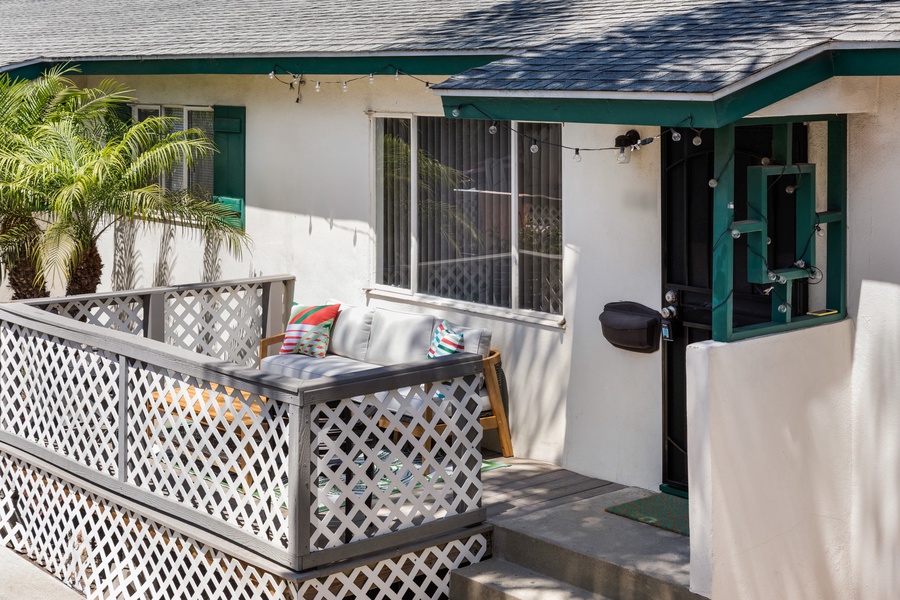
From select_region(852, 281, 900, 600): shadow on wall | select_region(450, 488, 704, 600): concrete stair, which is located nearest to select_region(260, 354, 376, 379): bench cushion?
select_region(450, 488, 704, 600): concrete stair

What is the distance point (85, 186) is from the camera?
9.52m

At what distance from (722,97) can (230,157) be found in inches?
246

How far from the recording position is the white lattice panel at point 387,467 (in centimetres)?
582

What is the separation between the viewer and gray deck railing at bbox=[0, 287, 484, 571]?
580 cm

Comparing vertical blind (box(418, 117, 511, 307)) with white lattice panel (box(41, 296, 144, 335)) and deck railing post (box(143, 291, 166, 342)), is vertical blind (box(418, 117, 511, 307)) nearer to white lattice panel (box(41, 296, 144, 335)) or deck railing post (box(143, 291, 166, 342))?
deck railing post (box(143, 291, 166, 342))

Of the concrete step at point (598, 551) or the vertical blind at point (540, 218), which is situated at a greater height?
the vertical blind at point (540, 218)

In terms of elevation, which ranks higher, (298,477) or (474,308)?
(474,308)

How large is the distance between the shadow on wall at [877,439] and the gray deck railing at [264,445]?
1.98 meters

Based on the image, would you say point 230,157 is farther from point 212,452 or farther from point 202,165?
point 212,452

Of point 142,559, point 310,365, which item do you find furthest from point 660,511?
point 142,559

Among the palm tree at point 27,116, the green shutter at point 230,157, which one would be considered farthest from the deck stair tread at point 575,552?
the palm tree at point 27,116

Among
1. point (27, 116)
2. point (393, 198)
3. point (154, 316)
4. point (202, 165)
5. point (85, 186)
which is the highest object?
point (27, 116)

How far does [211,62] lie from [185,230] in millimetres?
1998

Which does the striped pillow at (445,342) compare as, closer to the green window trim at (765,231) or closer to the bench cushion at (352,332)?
the bench cushion at (352,332)
